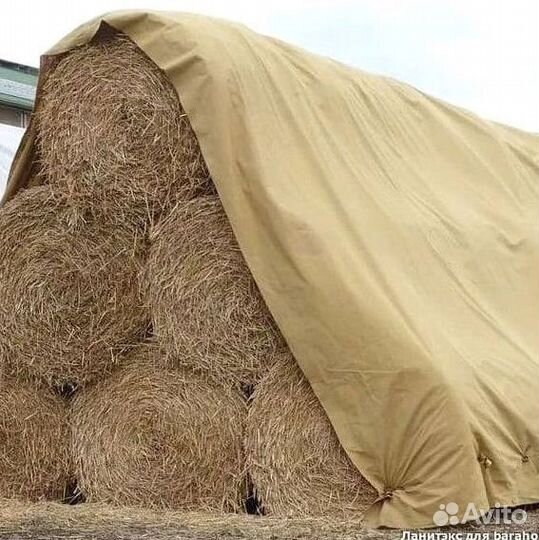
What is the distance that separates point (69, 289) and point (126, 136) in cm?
69

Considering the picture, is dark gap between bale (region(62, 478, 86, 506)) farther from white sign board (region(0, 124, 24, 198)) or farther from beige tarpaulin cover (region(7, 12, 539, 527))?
white sign board (region(0, 124, 24, 198))

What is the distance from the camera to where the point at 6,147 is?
9469 mm

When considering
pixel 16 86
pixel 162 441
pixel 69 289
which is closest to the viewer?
pixel 162 441

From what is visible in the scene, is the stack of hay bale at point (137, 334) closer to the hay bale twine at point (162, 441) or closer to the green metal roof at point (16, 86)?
the hay bale twine at point (162, 441)

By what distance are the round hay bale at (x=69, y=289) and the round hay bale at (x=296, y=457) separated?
67 centimetres

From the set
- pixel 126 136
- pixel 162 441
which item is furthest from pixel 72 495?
pixel 126 136

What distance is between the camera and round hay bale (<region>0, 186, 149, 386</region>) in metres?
4.41

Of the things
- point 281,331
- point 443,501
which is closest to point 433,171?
point 281,331

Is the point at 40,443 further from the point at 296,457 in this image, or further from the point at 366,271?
the point at 366,271

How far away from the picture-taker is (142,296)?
172 inches

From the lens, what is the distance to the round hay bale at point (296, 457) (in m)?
4.02

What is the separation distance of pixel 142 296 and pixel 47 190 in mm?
631

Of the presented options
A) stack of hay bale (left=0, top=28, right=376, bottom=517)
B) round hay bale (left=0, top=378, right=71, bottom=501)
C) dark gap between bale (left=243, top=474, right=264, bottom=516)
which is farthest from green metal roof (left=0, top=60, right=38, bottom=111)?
dark gap between bale (left=243, top=474, right=264, bottom=516)

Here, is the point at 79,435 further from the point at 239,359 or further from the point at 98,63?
the point at 98,63
